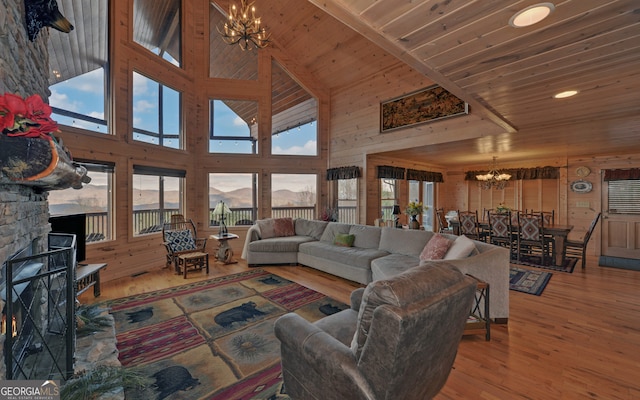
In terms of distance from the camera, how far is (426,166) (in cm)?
790

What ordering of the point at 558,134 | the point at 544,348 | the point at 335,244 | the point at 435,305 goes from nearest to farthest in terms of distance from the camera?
1. the point at 435,305
2. the point at 544,348
3. the point at 558,134
4. the point at 335,244

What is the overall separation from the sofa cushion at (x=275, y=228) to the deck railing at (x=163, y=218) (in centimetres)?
112

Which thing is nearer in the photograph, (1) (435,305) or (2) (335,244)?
(1) (435,305)

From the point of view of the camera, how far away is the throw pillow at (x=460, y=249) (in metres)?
2.88

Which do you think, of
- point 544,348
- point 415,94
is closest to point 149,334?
point 544,348

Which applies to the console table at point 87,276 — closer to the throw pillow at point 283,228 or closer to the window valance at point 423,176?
the throw pillow at point 283,228

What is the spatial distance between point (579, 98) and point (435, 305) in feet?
10.8

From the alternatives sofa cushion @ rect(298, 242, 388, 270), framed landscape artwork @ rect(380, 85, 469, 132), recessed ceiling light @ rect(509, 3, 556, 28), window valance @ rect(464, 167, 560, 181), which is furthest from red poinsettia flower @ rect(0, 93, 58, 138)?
window valance @ rect(464, 167, 560, 181)

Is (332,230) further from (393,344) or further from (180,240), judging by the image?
(393,344)

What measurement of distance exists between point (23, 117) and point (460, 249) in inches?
147

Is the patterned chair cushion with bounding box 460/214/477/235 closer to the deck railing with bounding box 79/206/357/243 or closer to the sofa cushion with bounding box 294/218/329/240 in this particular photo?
the deck railing with bounding box 79/206/357/243

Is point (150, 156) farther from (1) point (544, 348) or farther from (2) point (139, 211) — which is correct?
(1) point (544, 348)

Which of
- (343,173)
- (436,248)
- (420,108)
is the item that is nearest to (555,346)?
(436,248)

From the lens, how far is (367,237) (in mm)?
4633
